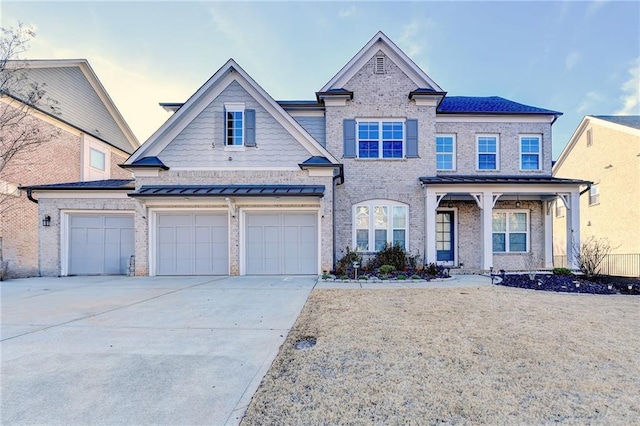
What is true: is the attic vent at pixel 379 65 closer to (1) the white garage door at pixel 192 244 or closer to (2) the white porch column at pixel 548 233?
(1) the white garage door at pixel 192 244

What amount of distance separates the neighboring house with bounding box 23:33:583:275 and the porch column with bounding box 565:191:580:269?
0.10m

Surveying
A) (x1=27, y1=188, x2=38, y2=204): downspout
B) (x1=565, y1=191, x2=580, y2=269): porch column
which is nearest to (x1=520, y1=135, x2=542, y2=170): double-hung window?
(x1=565, y1=191, x2=580, y2=269): porch column

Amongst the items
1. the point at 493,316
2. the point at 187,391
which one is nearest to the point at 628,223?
the point at 493,316

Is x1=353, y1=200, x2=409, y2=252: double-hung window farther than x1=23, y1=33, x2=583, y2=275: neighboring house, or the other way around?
x1=353, y1=200, x2=409, y2=252: double-hung window

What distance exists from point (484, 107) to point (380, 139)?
18.9ft

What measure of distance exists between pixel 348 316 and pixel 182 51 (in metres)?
15.1

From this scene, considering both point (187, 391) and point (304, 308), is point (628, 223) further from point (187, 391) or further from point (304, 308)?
point (187, 391)

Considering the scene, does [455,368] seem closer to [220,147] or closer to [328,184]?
[328,184]

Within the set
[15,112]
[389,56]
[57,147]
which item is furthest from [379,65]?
[57,147]

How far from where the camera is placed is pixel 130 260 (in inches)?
477

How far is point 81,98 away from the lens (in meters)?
18.2

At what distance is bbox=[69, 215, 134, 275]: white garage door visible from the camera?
12.7 m

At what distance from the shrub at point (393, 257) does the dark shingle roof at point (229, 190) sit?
11.9 feet

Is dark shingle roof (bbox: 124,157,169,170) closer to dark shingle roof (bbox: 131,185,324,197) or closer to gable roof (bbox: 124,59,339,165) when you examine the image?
gable roof (bbox: 124,59,339,165)
